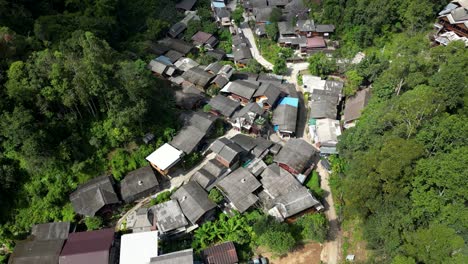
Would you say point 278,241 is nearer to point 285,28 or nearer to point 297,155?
point 297,155

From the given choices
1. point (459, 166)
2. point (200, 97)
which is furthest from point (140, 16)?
point (459, 166)

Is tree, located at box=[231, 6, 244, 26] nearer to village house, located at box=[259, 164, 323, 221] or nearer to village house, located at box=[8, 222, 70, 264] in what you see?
village house, located at box=[259, 164, 323, 221]

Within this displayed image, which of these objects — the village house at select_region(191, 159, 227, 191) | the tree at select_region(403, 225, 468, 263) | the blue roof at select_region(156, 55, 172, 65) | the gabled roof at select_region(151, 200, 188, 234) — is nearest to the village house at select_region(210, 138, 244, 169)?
the village house at select_region(191, 159, 227, 191)

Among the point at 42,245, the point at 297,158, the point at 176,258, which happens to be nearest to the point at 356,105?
the point at 297,158

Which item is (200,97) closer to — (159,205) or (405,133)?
(159,205)

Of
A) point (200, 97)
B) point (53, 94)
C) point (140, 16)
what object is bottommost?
point (200, 97)

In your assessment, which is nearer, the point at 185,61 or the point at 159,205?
the point at 159,205
